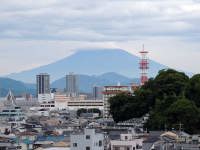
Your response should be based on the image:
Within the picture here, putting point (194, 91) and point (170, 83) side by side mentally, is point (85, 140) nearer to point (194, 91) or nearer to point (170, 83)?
point (194, 91)

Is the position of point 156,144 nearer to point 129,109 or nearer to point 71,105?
point 129,109

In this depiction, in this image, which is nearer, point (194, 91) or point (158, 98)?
point (194, 91)

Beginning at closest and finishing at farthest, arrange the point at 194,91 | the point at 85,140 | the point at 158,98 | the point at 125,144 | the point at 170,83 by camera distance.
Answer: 1. the point at 85,140
2. the point at 125,144
3. the point at 194,91
4. the point at 158,98
5. the point at 170,83

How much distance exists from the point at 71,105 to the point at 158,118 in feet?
349

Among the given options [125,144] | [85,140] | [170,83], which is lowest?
[125,144]

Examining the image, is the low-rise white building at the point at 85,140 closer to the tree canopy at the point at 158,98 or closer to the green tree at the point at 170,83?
the tree canopy at the point at 158,98

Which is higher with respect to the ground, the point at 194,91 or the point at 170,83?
the point at 170,83

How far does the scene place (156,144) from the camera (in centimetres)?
2947

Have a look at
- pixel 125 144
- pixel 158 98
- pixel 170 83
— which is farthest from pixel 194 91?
pixel 125 144

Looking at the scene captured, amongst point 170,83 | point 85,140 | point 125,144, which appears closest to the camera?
point 85,140

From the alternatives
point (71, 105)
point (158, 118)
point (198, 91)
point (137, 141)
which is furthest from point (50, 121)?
point (71, 105)

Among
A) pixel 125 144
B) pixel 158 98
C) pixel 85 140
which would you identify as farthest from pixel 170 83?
pixel 85 140

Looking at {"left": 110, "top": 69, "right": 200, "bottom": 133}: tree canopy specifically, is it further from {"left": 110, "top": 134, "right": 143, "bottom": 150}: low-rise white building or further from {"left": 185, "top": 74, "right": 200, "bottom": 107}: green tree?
{"left": 110, "top": 134, "right": 143, "bottom": 150}: low-rise white building

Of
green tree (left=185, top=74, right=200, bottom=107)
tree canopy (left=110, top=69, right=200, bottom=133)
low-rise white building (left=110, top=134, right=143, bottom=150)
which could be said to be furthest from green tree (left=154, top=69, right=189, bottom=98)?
low-rise white building (left=110, top=134, right=143, bottom=150)
